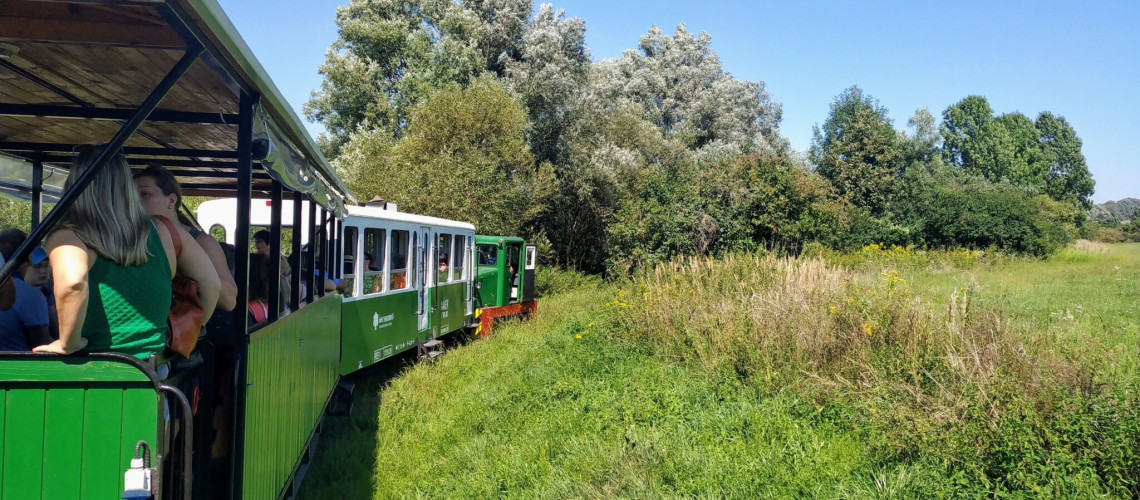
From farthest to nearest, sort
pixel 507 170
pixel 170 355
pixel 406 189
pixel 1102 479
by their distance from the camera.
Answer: pixel 507 170 → pixel 406 189 → pixel 1102 479 → pixel 170 355

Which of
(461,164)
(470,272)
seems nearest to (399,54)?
(461,164)

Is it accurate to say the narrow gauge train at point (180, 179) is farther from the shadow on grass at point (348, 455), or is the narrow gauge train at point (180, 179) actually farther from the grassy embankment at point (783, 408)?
the grassy embankment at point (783, 408)

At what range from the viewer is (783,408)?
712 centimetres

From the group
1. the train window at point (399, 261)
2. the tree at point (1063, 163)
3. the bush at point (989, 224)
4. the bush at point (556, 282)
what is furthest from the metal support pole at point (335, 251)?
the tree at point (1063, 163)

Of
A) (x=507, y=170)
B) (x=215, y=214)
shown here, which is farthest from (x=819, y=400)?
(x=507, y=170)

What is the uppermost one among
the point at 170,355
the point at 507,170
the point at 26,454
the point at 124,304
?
the point at 507,170

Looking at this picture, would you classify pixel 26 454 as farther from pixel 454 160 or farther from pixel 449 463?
pixel 454 160

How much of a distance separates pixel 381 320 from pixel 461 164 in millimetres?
13416

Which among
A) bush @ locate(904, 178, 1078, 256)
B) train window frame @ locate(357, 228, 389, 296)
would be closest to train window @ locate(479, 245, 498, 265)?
train window frame @ locate(357, 228, 389, 296)

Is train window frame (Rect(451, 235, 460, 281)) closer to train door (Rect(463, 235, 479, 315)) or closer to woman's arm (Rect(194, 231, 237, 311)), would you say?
train door (Rect(463, 235, 479, 315))

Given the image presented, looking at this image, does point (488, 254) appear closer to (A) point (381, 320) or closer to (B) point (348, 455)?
(A) point (381, 320)

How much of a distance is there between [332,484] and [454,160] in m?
17.9

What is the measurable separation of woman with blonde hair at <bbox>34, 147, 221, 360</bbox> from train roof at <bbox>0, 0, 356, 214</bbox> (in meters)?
0.49

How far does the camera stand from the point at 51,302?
4.19 metres
